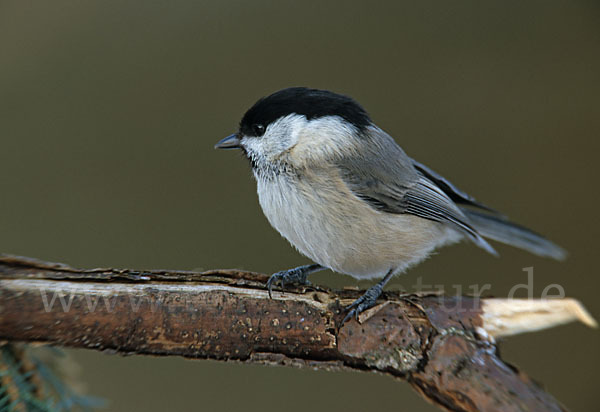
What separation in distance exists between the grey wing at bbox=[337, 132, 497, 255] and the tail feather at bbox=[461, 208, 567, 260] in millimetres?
110

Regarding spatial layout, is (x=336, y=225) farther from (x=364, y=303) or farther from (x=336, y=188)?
(x=364, y=303)

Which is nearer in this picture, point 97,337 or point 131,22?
point 97,337

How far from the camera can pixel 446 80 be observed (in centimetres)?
244

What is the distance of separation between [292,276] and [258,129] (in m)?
0.43

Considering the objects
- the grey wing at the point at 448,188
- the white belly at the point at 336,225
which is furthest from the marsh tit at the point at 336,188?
the grey wing at the point at 448,188

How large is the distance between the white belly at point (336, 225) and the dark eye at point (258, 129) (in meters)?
0.13

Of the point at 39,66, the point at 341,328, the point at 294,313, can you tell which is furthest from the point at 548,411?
the point at 39,66

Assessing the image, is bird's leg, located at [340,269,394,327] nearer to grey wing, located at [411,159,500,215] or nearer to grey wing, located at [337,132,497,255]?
grey wing, located at [337,132,497,255]

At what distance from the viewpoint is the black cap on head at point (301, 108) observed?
1.33m

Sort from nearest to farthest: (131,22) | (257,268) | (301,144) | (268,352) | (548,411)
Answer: (548,411) → (268,352) → (301,144) → (257,268) → (131,22)

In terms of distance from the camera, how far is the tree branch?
3.38 feet

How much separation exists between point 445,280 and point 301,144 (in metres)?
1.21

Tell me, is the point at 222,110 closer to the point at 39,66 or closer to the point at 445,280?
the point at 39,66

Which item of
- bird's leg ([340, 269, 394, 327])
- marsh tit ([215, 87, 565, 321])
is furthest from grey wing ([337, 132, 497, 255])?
bird's leg ([340, 269, 394, 327])
